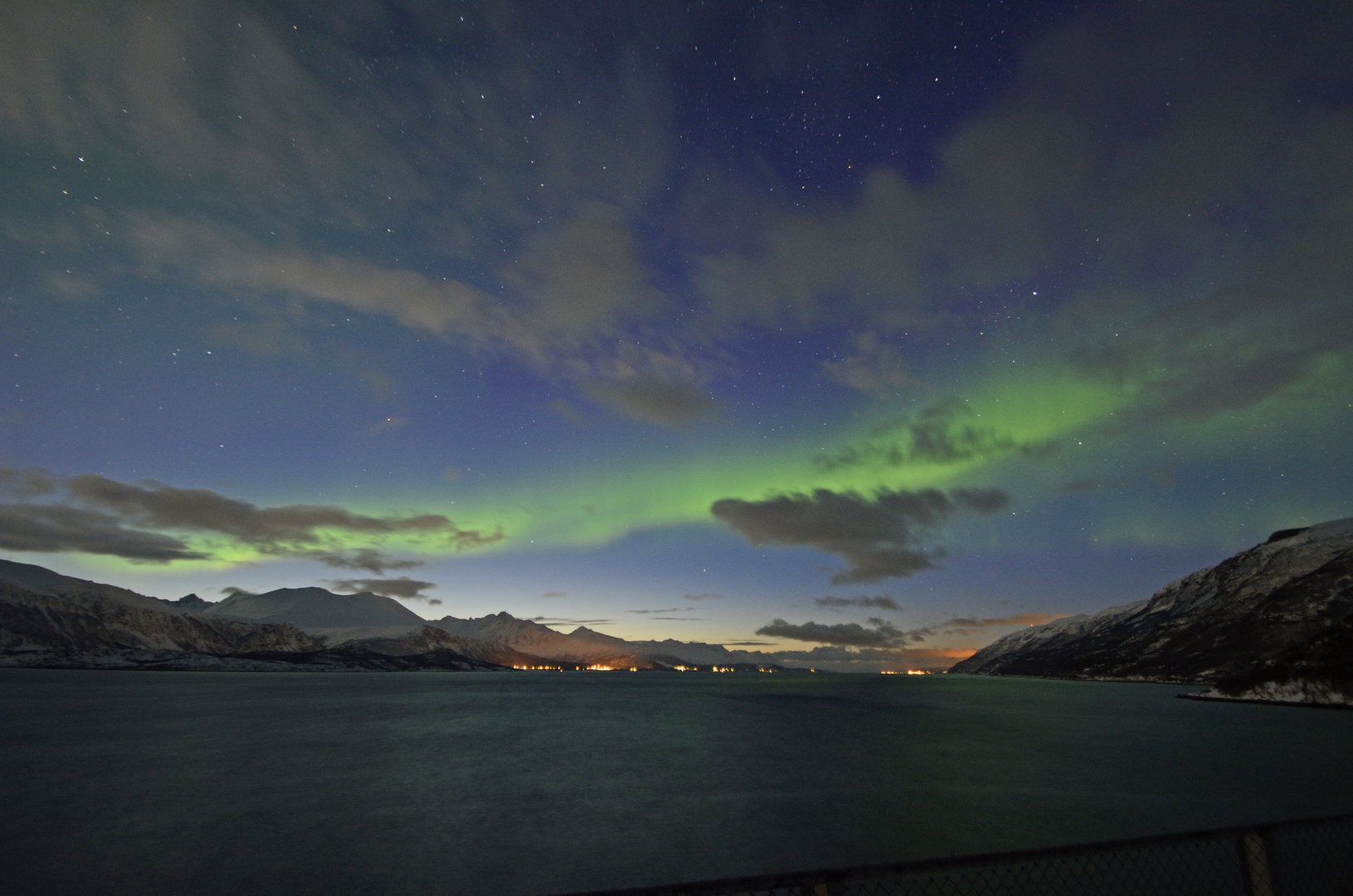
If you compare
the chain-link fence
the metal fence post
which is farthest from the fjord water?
the metal fence post

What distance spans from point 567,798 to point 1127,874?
76.4 ft

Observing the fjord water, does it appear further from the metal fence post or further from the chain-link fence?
the metal fence post

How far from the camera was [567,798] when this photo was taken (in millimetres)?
32844

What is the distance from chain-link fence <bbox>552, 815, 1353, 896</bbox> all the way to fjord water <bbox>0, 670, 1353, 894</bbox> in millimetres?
2729

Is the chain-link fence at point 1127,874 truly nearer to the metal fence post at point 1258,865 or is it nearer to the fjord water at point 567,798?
the metal fence post at point 1258,865

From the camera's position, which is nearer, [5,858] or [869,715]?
[5,858]

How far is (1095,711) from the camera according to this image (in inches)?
4473

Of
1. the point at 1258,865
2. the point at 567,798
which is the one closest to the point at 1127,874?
the point at 1258,865

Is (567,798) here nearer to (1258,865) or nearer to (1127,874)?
(1127,874)

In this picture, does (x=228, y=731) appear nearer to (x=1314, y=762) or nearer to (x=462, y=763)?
(x=462, y=763)

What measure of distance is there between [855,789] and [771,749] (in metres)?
20.3

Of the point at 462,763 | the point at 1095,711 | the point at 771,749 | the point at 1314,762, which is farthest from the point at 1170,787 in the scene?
the point at 1095,711

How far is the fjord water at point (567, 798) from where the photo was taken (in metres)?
21.4

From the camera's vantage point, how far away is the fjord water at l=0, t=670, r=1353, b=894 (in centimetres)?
2138
